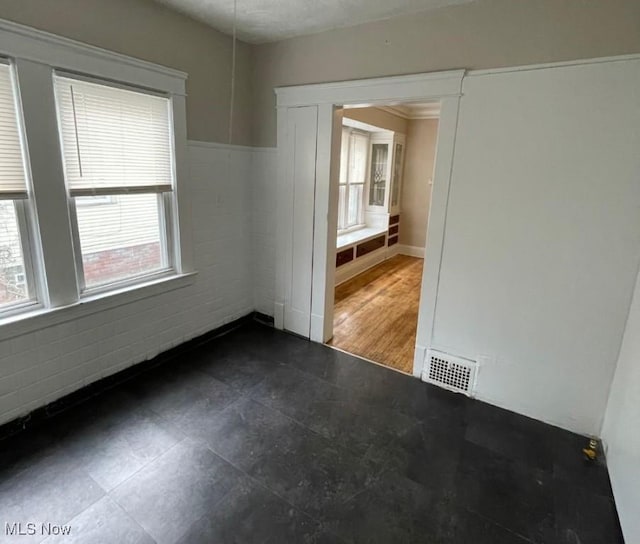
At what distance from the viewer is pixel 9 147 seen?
6.50 feet

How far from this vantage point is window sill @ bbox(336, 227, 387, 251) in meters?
5.28

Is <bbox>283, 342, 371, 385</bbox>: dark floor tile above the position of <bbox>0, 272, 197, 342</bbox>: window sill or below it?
below

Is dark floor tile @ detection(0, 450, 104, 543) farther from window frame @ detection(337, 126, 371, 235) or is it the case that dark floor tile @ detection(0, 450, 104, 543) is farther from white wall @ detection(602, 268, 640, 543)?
window frame @ detection(337, 126, 371, 235)

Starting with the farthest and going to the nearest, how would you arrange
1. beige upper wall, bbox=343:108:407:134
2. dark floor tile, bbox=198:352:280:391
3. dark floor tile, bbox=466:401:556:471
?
beige upper wall, bbox=343:108:407:134, dark floor tile, bbox=198:352:280:391, dark floor tile, bbox=466:401:556:471

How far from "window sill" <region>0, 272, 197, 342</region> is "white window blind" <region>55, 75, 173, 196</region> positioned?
0.70 metres

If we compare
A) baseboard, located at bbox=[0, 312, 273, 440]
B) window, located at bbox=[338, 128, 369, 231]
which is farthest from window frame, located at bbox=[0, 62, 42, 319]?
window, located at bbox=[338, 128, 369, 231]

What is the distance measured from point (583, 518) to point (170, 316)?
2942 mm

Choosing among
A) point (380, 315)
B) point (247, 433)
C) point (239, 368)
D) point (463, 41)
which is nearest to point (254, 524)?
point (247, 433)

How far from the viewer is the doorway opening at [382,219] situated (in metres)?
4.16

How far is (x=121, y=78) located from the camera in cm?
238

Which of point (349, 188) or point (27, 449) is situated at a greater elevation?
point (349, 188)

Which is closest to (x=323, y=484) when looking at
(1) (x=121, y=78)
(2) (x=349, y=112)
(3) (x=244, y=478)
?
(3) (x=244, y=478)

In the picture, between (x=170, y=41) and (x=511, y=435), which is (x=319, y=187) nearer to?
(x=170, y=41)

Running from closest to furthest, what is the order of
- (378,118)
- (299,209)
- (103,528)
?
1. (103,528)
2. (299,209)
3. (378,118)
